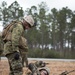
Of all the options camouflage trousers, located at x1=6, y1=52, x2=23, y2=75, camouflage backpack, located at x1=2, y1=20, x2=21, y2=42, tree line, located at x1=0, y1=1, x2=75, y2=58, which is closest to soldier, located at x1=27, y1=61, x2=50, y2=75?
camouflage trousers, located at x1=6, y1=52, x2=23, y2=75

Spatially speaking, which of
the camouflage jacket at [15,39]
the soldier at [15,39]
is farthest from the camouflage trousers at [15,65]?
the camouflage jacket at [15,39]

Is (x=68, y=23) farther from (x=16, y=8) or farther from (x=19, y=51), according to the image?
(x=19, y=51)

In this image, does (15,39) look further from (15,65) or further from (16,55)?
(15,65)

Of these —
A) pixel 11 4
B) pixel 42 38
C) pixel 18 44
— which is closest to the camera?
pixel 18 44

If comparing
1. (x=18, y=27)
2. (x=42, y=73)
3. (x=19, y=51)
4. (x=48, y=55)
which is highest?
(x=18, y=27)

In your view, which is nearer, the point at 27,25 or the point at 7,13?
the point at 27,25

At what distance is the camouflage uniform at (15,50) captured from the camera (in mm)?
7219

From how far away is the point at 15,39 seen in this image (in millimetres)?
7207

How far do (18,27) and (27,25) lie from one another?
20 centimetres

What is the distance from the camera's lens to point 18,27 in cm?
738

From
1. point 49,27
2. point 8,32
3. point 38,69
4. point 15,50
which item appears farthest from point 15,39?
point 49,27

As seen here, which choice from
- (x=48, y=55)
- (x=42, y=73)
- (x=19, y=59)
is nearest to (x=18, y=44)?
(x=19, y=59)

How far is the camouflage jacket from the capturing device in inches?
284

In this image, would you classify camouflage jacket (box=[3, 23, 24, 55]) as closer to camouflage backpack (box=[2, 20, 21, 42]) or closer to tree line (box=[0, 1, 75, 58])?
camouflage backpack (box=[2, 20, 21, 42])
